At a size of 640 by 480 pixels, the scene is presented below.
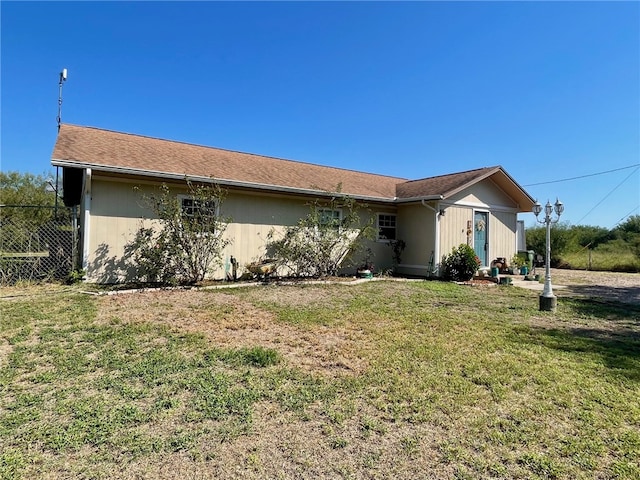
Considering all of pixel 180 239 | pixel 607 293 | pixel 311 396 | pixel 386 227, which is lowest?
pixel 311 396

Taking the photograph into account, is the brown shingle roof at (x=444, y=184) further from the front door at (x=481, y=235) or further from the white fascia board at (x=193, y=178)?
the white fascia board at (x=193, y=178)

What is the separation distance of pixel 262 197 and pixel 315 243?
213cm

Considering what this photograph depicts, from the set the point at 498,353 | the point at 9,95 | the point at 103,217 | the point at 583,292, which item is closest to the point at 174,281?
the point at 103,217

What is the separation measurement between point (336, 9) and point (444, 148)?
42.4 feet

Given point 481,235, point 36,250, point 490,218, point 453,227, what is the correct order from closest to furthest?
point 36,250
point 453,227
point 481,235
point 490,218

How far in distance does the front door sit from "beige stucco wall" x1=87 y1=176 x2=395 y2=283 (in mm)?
7296

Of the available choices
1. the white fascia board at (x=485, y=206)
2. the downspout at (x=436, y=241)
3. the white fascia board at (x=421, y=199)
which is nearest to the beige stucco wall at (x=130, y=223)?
the white fascia board at (x=421, y=199)

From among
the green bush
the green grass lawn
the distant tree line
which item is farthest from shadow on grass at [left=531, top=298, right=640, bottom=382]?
the distant tree line

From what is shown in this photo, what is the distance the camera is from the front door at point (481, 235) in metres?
13.1

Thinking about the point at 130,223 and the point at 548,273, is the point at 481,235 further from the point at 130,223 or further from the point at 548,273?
the point at 130,223

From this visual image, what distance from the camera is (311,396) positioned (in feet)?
10.1

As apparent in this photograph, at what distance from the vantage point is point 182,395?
3061 mm

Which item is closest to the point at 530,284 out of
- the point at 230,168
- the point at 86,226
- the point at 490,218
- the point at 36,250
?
the point at 490,218

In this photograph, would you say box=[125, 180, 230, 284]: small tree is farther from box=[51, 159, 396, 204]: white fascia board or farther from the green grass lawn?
the green grass lawn
